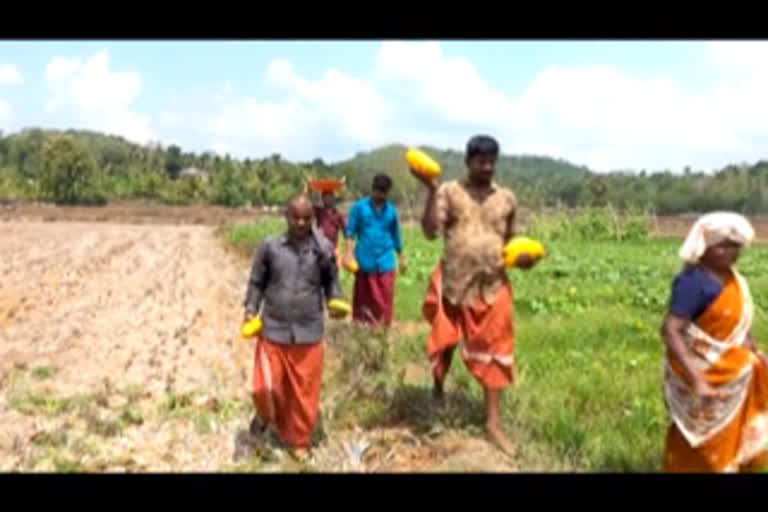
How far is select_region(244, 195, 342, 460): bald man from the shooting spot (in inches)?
219

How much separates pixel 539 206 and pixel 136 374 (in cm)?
3225

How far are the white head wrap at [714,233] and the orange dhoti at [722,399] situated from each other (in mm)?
197

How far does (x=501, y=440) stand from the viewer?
211 inches

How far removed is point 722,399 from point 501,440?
152 centimetres

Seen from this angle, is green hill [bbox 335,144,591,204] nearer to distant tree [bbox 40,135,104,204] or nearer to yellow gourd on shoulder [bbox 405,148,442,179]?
yellow gourd on shoulder [bbox 405,148,442,179]

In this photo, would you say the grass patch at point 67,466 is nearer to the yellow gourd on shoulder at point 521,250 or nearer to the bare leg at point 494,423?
the bare leg at point 494,423

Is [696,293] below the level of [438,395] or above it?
above

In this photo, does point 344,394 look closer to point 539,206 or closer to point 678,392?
point 678,392

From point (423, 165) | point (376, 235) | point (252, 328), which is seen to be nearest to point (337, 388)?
point (376, 235)

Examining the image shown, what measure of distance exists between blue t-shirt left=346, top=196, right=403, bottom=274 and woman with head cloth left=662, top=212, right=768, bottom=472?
165 inches

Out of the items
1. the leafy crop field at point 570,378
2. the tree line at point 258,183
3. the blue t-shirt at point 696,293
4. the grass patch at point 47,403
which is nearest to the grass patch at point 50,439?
the grass patch at point 47,403

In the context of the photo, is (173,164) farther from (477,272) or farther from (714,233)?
(714,233)

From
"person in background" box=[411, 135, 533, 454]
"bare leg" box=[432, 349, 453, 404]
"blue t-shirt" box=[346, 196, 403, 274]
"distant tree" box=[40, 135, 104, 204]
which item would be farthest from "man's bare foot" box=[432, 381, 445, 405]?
"distant tree" box=[40, 135, 104, 204]
